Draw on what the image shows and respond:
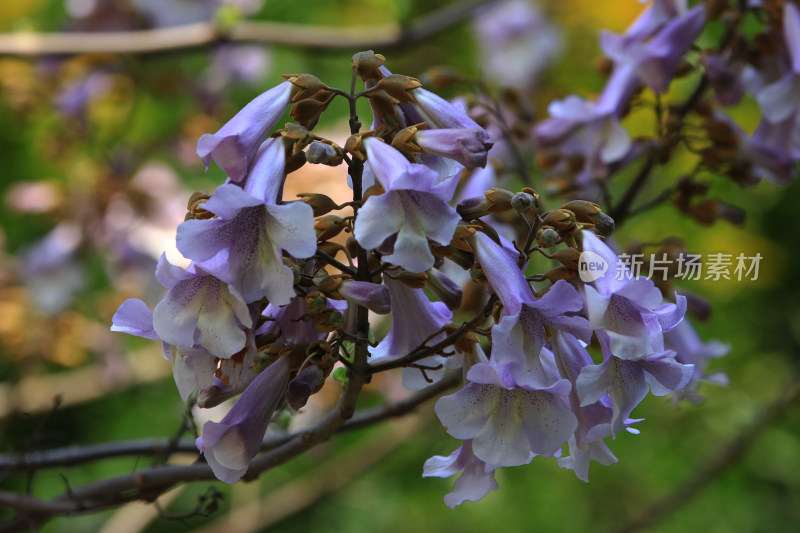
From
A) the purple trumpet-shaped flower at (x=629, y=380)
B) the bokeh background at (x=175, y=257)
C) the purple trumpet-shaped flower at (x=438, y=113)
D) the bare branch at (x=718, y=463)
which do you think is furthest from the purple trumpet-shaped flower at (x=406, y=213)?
the bare branch at (x=718, y=463)

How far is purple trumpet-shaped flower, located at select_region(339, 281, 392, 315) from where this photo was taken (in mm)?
776

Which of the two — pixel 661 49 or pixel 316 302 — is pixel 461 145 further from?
pixel 661 49

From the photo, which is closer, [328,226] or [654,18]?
[328,226]

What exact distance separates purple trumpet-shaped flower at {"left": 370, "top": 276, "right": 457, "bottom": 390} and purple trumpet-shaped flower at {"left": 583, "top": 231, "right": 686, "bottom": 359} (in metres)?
0.20

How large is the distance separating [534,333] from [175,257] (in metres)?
1.76

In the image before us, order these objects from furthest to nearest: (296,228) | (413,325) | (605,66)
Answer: (605,66), (413,325), (296,228)

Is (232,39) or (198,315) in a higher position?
(198,315)

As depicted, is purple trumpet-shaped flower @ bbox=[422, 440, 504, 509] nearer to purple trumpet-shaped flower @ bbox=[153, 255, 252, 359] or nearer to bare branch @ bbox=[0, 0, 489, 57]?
purple trumpet-shaped flower @ bbox=[153, 255, 252, 359]

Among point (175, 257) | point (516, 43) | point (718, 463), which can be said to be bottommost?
point (718, 463)

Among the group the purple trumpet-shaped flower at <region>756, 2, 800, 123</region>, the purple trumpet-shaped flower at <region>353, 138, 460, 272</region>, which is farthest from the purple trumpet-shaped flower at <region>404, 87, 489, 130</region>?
the purple trumpet-shaped flower at <region>756, 2, 800, 123</region>

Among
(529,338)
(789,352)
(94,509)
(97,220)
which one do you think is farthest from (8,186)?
(789,352)

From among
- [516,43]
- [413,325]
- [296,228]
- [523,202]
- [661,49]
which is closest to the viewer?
[296,228]

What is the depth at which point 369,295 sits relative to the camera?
30.7 inches

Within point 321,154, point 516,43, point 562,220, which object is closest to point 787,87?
point 562,220
